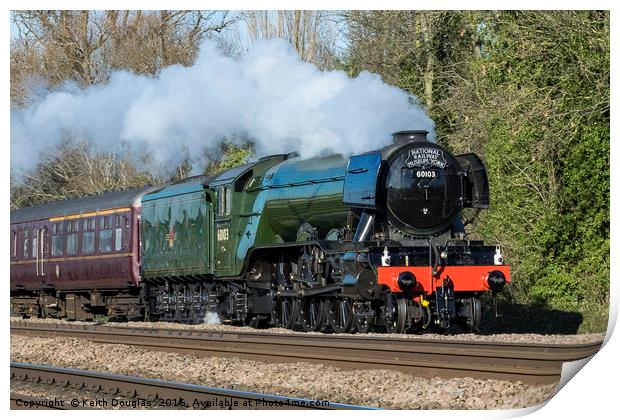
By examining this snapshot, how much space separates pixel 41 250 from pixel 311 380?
17578 mm

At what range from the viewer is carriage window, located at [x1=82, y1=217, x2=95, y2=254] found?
25.0 m

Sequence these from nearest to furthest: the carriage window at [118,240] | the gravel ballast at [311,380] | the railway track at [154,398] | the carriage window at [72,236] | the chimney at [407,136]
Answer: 1. the railway track at [154,398]
2. the gravel ballast at [311,380]
3. the chimney at [407,136]
4. the carriage window at [118,240]
5. the carriage window at [72,236]

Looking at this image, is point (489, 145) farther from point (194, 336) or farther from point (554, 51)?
point (194, 336)

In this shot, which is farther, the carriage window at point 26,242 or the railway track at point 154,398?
the carriage window at point 26,242

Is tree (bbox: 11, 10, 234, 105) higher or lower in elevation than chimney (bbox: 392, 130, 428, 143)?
higher

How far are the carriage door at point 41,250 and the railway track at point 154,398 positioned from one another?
15043mm

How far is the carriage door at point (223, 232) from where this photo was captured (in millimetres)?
19281

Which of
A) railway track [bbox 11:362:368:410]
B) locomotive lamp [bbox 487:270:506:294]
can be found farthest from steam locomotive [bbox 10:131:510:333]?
railway track [bbox 11:362:368:410]

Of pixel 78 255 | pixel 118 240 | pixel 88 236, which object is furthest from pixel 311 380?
pixel 78 255

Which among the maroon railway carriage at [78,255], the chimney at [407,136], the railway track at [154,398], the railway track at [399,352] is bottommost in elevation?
the railway track at [154,398]

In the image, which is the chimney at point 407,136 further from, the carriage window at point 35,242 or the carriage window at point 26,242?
the carriage window at point 26,242

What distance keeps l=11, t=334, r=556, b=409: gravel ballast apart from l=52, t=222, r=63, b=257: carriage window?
9.67 meters

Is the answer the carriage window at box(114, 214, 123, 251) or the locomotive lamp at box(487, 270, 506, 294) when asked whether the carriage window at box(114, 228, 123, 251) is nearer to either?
the carriage window at box(114, 214, 123, 251)

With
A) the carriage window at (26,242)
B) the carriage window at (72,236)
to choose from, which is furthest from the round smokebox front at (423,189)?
the carriage window at (26,242)
